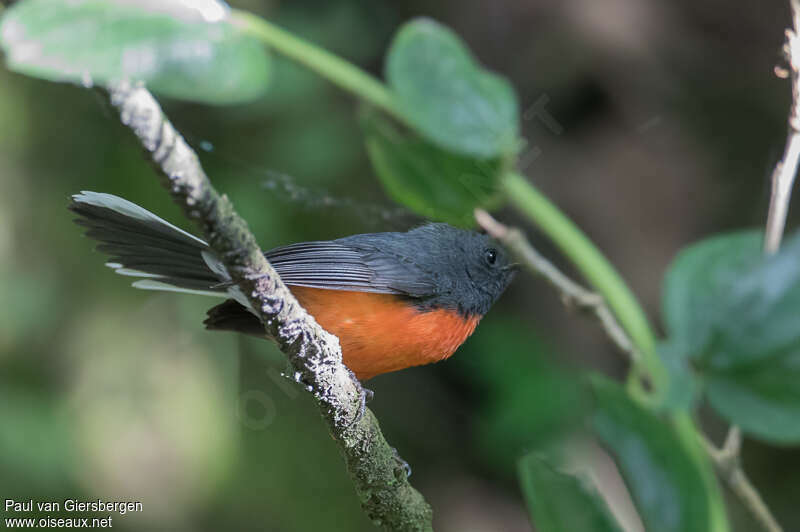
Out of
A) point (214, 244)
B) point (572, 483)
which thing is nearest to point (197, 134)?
point (214, 244)

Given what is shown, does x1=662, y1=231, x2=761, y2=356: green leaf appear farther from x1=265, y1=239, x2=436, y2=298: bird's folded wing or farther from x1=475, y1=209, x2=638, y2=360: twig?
x1=265, y1=239, x2=436, y2=298: bird's folded wing

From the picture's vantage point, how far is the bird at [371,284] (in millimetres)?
3016

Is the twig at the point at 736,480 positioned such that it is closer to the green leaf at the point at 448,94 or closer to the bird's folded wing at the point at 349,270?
the green leaf at the point at 448,94

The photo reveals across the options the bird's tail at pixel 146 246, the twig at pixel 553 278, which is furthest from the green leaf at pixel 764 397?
the bird's tail at pixel 146 246

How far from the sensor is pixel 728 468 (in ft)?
4.44

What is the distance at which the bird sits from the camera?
302 cm

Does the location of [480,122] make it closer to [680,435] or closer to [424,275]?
[680,435]

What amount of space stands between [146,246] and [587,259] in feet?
6.73

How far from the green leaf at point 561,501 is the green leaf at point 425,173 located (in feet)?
1.42

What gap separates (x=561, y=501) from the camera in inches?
47.3

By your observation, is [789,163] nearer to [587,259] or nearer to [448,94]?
[587,259]

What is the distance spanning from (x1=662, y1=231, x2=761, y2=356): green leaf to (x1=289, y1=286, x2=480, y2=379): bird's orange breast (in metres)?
1.99

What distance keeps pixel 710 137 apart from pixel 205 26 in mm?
5207

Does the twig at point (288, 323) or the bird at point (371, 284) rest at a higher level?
the bird at point (371, 284)
